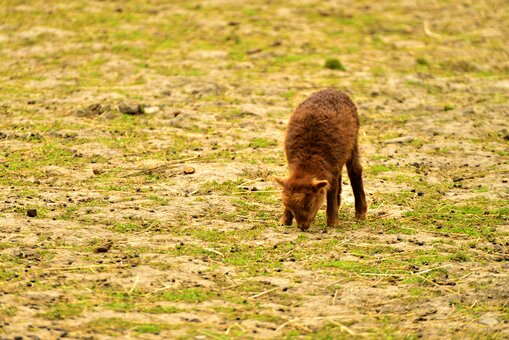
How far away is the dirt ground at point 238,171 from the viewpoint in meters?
6.52

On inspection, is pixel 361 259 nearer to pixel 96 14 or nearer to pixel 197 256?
pixel 197 256

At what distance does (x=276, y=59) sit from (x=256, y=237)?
7.45 meters

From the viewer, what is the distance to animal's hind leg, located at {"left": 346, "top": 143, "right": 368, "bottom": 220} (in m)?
9.14

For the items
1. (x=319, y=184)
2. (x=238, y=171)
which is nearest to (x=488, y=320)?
(x=319, y=184)

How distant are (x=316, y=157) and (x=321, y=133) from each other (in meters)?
0.26

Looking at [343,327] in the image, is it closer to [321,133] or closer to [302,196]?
[302,196]

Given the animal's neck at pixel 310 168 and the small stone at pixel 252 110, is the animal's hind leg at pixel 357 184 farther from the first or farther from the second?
the small stone at pixel 252 110

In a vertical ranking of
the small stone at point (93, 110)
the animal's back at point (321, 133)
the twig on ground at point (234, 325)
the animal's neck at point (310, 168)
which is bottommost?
the small stone at point (93, 110)

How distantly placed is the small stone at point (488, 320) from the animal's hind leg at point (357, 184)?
2.74 metres

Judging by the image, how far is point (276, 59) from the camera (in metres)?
15.2

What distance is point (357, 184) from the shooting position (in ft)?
30.3

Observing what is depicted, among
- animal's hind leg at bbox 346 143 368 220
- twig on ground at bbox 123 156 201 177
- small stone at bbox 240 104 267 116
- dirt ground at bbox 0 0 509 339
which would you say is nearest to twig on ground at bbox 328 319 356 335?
dirt ground at bbox 0 0 509 339

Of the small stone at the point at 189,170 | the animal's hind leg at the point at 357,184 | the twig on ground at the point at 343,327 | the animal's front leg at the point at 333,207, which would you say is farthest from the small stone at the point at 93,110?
the twig on ground at the point at 343,327

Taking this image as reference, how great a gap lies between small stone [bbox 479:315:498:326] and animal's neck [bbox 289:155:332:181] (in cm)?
262
